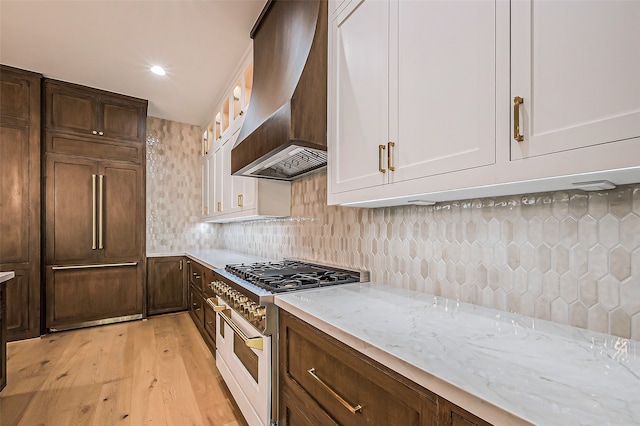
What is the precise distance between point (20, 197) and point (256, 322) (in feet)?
11.0

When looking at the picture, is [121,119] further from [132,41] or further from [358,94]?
[358,94]

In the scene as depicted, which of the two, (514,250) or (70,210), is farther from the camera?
(70,210)

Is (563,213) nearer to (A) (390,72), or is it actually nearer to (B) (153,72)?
(A) (390,72)

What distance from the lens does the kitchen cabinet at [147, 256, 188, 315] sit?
395cm

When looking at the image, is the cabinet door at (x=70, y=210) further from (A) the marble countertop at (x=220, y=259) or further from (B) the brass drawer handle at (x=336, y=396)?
(B) the brass drawer handle at (x=336, y=396)

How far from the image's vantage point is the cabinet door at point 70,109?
3.32 m

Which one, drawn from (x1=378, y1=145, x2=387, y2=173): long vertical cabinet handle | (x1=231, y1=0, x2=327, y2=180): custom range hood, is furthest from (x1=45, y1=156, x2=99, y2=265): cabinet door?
(x1=378, y1=145, x2=387, y2=173): long vertical cabinet handle

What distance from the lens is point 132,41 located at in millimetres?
2613

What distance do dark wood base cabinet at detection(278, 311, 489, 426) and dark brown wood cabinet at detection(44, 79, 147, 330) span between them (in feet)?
10.8

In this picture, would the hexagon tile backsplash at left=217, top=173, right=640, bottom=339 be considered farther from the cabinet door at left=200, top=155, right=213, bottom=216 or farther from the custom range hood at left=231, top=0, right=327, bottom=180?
the cabinet door at left=200, top=155, right=213, bottom=216

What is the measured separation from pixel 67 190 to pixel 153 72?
A: 171 cm

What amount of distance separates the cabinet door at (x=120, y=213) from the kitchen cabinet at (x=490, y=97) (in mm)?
3480

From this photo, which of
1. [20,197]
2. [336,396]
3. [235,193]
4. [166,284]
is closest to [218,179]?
[235,193]

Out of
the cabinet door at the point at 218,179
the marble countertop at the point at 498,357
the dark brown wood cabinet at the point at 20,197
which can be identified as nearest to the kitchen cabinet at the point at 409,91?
the marble countertop at the point at 498,357
